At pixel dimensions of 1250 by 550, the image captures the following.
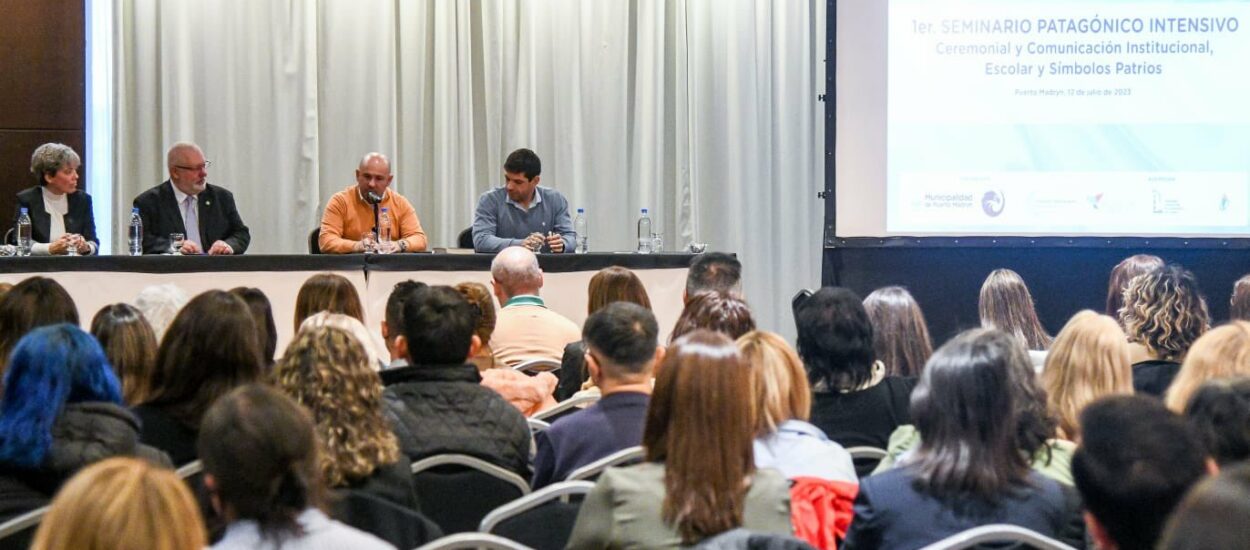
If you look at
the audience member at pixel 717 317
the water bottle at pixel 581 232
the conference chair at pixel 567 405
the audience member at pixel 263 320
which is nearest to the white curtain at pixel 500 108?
the water bottle at pixel 581 232

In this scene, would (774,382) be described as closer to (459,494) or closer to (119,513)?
(459,494)

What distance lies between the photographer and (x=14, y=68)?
780cm

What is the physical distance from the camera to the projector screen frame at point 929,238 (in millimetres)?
7094

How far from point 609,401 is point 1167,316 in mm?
2074

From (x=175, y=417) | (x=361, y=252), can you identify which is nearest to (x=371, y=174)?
(x=361, y=252)

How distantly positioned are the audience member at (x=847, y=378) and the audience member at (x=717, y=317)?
25 centimetres

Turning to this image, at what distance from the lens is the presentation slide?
7031 millimetres

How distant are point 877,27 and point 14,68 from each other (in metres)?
4.92

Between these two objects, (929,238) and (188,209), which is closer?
(188,209)

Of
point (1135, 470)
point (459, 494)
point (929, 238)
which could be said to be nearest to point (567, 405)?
point (459, 494)

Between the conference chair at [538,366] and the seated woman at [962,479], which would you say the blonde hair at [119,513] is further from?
the conference chair at [538,366]

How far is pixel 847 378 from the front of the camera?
3262 mm

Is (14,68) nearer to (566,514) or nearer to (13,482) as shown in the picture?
(13,482)

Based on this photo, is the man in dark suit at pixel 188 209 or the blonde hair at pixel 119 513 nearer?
the blonde hair at pixel 119 513
